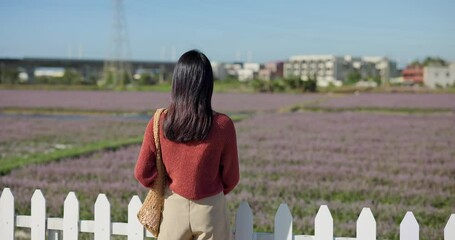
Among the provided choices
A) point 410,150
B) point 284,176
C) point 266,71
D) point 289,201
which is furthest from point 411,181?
point 266,71

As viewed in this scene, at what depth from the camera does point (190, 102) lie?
298cm

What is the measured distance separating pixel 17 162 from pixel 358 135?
9.87 meters

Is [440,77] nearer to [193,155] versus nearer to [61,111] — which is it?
[61,111]

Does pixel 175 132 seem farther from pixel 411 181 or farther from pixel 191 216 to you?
pixel 411 181

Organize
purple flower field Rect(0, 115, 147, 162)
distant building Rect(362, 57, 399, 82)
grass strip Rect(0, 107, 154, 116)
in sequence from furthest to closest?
distant building Rect(362, 57, 399, 82)
grass strip Rect(0, 107, 154, 116)
purple flower field Rect(0, 115, 147, 162)

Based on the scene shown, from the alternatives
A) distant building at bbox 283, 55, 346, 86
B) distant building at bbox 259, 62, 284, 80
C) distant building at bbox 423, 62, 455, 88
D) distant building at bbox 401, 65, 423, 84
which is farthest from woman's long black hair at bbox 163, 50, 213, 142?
distant building at bbox 283, 55, 346, 86

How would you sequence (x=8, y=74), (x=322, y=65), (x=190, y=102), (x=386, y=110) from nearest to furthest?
(x=190, y=102) → (x=386, y=110) → (x=8, y=74) → (x=322, y=65)

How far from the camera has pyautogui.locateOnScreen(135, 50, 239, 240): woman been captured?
297cm

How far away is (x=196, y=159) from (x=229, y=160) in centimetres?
17

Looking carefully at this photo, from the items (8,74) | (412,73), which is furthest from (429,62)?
(8,74)

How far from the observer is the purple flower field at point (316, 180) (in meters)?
7.51

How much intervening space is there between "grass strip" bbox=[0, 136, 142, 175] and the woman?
850 cm

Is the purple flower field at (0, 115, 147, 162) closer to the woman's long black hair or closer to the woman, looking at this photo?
the woman

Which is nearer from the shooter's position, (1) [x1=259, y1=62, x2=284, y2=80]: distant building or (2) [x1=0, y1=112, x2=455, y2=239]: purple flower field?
(2) [x1=0, y1=112, x2=455, y2=239]: purple flower field
